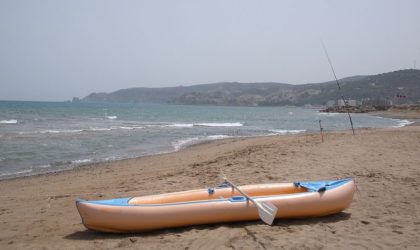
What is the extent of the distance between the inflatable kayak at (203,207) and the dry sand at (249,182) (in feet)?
Result: 0.44

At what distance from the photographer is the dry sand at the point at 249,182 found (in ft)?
14.6

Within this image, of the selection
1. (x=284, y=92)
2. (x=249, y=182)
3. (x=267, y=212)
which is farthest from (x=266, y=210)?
(x=284, y=92)

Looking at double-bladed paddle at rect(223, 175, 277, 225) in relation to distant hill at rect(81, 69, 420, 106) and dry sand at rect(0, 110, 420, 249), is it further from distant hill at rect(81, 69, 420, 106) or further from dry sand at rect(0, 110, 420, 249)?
distant hill at rect(81, 69, 420, 106)

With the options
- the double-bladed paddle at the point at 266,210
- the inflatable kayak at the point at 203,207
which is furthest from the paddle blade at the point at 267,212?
the inflatable kayak at the point at 203,207

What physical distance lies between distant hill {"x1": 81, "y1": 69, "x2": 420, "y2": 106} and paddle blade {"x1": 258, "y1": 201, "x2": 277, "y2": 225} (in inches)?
4092

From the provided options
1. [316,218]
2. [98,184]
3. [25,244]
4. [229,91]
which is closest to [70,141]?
[98,184]

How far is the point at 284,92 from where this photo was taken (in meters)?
152

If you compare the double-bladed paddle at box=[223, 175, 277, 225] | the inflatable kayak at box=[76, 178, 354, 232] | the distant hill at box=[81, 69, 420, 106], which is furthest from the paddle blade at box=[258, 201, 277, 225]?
the distant hill at box=[81, 69, 420, 106]

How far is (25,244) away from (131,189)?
9.51ft

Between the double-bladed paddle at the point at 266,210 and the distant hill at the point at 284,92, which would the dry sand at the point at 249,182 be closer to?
the double-bladed paddle at the point at 266,210

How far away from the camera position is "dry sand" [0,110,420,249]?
4.45 m

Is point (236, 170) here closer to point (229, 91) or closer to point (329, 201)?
point (329, 201)

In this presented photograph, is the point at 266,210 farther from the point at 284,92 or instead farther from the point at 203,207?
the point at 284,92

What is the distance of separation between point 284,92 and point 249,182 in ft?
487
